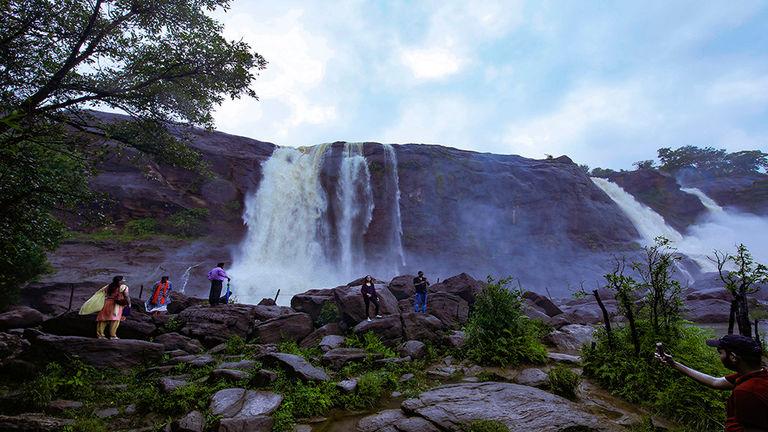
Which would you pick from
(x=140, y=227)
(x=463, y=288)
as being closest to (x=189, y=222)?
(x=140, y=227)

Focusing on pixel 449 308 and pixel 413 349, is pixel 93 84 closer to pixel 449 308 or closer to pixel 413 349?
pixel 413 349

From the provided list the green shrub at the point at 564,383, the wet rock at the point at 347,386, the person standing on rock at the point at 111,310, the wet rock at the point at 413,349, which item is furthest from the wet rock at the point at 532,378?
the person standing on rock at the point at 111,310

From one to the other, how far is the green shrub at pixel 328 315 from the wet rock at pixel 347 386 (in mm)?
5751

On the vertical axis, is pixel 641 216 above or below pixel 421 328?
above

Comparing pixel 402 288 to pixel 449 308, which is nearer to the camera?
pixel 449 308

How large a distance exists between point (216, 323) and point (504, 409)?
28.1 feet

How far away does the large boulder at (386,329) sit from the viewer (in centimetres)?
1089

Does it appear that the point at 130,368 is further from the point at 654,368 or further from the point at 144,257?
the point at 144,257

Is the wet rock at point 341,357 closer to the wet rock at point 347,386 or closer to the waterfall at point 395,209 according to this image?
the wet rock at point 347,386

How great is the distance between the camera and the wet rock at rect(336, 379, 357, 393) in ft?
22.9

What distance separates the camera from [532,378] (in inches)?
300

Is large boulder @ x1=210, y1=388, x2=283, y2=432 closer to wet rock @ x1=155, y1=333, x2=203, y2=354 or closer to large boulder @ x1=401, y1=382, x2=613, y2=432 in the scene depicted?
large boulder @ x1=401, y1=382, x2=613, y2=432

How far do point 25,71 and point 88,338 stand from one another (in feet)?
18.6

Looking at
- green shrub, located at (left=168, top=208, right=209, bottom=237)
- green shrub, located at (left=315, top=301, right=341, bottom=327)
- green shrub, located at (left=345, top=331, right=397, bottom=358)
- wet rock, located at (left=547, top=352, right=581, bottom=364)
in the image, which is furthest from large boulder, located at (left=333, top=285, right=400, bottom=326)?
green shrub, located at (left=168, top=208, right=209, bottom=237)
